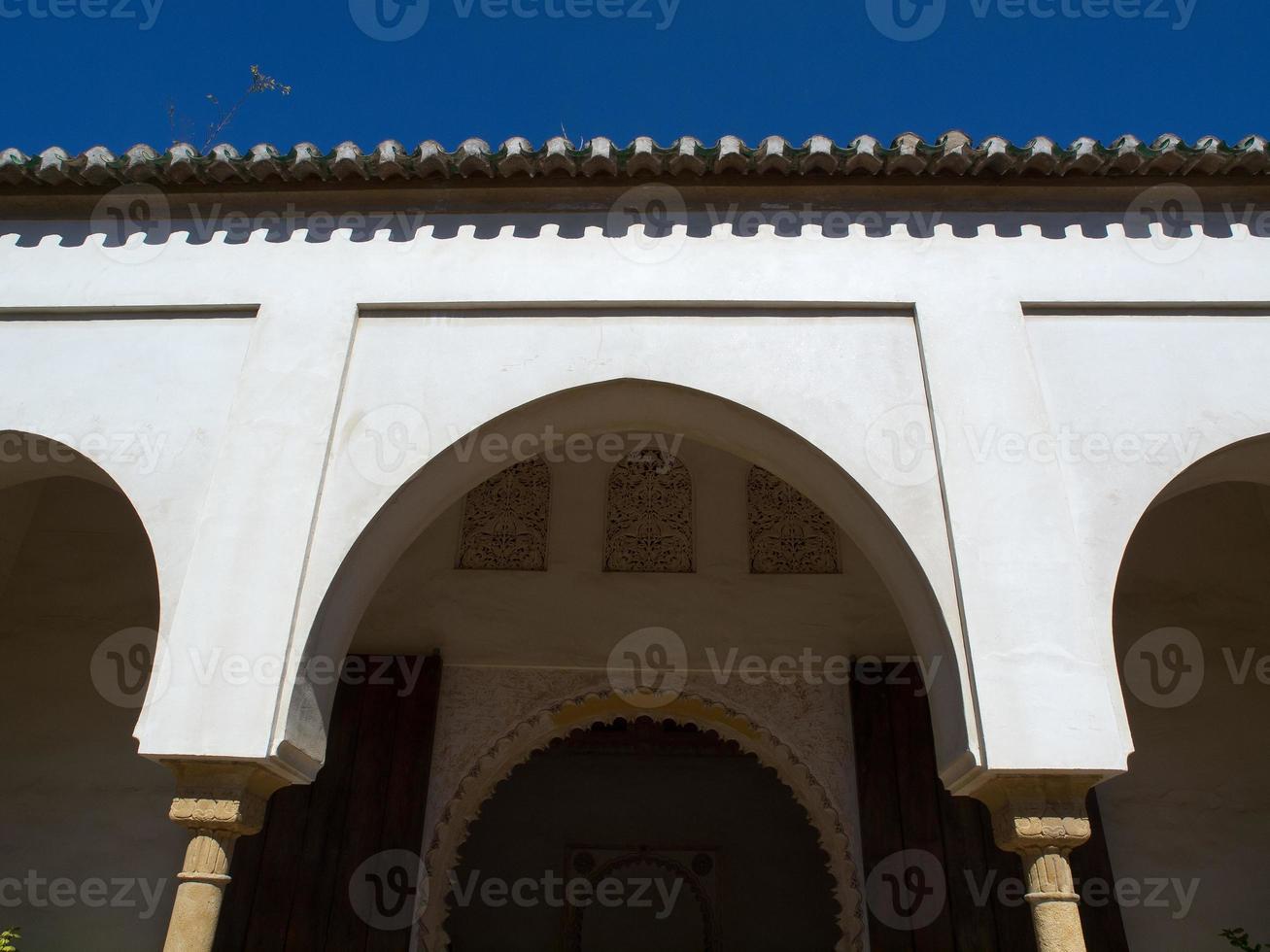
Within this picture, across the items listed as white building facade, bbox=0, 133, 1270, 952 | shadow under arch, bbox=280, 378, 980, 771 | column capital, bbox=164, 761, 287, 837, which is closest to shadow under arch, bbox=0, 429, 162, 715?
white building facade, bbox=0, 133, 1270, 952

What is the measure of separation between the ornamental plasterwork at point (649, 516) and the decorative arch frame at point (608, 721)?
2.65 feet

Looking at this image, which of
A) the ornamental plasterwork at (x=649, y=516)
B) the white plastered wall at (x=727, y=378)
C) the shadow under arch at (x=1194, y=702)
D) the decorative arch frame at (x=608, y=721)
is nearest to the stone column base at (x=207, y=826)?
the white plastered wall at (x=727, y=378)

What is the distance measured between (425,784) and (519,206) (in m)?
3.11

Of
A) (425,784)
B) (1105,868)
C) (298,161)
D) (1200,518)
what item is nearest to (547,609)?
(425,784)

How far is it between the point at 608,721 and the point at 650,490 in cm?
142

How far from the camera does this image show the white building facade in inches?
150

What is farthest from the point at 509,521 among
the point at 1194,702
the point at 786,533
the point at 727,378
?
the point at 1194,702

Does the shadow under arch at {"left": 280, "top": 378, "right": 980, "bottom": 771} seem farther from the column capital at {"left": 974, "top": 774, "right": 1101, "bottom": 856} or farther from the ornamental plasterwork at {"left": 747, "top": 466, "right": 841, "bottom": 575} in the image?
the ornamental plasterwork at {"left": 747, "top": 466, "right": 841, "bottom": 575}

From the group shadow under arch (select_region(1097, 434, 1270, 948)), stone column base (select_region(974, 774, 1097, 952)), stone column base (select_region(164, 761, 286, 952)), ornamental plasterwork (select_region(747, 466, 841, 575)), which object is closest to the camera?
stone column base (select_region(974, 774, 1097, 952))

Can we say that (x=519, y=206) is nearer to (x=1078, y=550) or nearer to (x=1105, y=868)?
(x=1078, y=550)

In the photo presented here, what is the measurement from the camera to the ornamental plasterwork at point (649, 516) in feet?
19.7

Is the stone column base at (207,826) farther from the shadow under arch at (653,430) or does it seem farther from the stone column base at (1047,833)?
the stone column base at (1047,833)

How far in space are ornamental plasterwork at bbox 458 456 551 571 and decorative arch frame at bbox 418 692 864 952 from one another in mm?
914

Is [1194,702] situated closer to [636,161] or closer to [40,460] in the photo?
[636,161]
